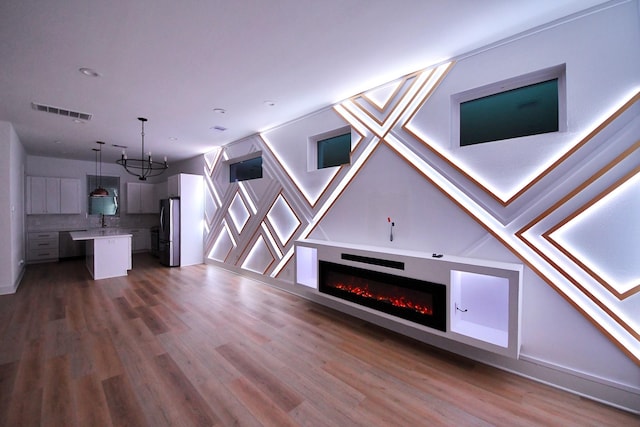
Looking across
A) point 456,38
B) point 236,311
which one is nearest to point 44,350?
point 236,311

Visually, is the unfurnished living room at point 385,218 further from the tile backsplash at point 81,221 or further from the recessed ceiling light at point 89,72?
the tile backsplash at point 81,221

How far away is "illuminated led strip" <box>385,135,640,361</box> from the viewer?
1882 mm

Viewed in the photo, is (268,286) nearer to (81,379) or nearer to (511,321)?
(81,379)

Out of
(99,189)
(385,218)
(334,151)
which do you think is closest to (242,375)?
(385,218)

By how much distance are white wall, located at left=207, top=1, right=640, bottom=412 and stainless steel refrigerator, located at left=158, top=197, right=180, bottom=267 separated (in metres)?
4.67

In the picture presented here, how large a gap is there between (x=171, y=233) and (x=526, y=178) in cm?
692

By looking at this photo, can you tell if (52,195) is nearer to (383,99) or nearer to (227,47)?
(227,47)

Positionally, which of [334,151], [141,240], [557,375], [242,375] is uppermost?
[334,151]

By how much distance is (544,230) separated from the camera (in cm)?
218

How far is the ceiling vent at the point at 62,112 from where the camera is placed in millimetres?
3771

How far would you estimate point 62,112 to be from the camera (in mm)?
3977

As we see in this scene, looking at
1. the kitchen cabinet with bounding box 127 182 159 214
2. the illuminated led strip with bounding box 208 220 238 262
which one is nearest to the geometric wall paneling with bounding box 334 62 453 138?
the illuminated led strip with bounding box 208 220 238 262

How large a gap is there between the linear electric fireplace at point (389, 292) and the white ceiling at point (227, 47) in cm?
226

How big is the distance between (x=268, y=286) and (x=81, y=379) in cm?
287
